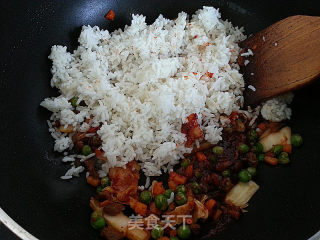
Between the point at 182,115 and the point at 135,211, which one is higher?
the point at 182,115


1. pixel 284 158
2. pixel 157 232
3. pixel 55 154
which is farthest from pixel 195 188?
pixel 55 154

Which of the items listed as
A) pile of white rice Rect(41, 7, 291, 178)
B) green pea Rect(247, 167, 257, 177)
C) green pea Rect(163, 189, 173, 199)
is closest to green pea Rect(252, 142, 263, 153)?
green pea Rect(247, 167, 257, 177)

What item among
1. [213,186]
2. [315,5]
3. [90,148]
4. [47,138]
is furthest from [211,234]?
[315,5]

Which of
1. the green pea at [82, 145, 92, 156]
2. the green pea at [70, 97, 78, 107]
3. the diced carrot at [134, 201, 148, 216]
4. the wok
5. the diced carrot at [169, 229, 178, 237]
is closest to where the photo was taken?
the wok

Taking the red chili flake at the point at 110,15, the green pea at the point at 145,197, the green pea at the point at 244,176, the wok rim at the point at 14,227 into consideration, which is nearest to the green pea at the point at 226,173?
the green pea at the point at 244,176

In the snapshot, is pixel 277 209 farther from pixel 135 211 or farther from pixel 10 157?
pixel 10 157

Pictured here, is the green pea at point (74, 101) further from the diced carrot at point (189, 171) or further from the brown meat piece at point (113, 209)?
the diced carrot at point (189, 171)

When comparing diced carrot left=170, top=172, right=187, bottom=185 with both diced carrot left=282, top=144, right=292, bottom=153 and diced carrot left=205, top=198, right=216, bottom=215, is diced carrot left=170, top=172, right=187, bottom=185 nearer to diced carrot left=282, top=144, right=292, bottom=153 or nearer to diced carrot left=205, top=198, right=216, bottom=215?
diced carrot left=205, top=198, right=216, bottom=215
